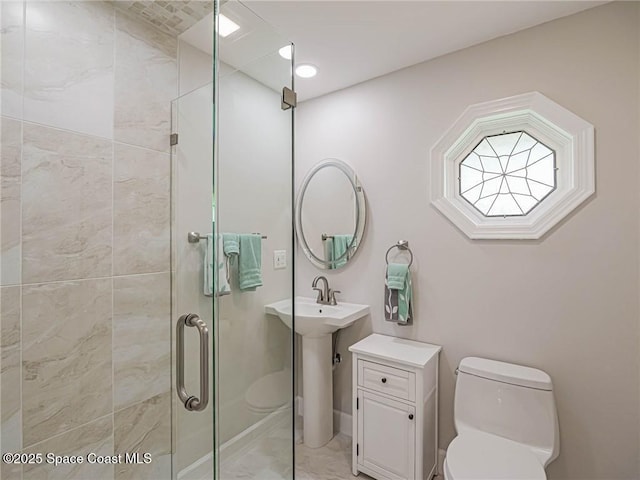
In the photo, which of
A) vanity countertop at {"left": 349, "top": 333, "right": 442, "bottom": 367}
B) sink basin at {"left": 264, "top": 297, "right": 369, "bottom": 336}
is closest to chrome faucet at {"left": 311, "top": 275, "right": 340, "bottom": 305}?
sink basin at {"left": 264, "top": 297, "right": 369, "bottom": 336}

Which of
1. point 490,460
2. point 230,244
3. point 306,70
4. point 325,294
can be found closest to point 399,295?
point 325,294

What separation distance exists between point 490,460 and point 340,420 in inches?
47.1

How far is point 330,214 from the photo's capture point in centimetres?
248

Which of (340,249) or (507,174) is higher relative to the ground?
(507,174)

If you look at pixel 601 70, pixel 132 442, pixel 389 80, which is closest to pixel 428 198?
pixel 389 80

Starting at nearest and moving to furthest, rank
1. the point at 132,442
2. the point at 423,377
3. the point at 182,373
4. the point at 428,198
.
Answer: the point at 182,373, the point at 132,442, the point at 423,377, the point at 428,198

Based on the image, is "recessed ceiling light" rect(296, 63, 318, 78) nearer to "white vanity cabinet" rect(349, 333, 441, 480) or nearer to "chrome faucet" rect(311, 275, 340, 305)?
"chrome faucet" rect(311, 275, 340, 305)

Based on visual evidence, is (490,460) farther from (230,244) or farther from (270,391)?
(230,244)

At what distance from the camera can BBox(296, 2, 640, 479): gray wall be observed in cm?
153

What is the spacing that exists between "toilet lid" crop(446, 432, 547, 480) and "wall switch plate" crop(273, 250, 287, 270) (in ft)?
3.70

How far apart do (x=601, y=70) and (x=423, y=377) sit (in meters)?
1.76

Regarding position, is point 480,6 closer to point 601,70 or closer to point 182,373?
point 601,70

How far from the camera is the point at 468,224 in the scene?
191 cm

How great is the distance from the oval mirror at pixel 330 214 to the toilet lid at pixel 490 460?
1288mm
